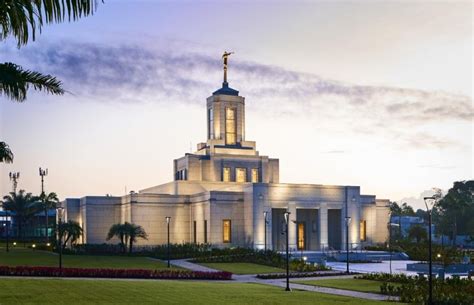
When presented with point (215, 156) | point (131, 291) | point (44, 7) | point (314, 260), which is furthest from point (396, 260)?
point (44, 7)

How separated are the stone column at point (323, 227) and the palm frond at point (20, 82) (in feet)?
201

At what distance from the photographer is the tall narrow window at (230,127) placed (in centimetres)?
7844

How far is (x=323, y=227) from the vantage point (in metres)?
69.6

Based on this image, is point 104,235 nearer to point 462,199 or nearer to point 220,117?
point 220,117

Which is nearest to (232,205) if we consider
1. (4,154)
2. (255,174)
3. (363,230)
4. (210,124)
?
(255,174)

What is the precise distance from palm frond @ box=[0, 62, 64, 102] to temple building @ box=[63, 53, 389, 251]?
5558 cm

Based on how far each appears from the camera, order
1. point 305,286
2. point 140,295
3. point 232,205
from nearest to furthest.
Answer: point 140,295 → point 305,286 → point 232,205

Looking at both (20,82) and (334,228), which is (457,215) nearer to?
(334,228)

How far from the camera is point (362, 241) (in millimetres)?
75688

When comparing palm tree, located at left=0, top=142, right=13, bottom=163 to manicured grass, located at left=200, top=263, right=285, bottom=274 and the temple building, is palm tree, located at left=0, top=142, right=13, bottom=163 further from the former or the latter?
the temple building

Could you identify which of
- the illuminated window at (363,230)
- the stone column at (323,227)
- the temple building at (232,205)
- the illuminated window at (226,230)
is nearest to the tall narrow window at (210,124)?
the temple building at (232,205)

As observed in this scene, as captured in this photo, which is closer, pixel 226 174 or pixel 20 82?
pixel 20 82

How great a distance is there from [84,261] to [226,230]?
2045 centimetres

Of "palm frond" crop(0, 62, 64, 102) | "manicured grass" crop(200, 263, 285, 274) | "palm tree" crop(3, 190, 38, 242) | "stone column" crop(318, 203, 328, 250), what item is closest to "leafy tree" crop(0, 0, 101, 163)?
"palm frond" crop(0, 62, 64, 102)
